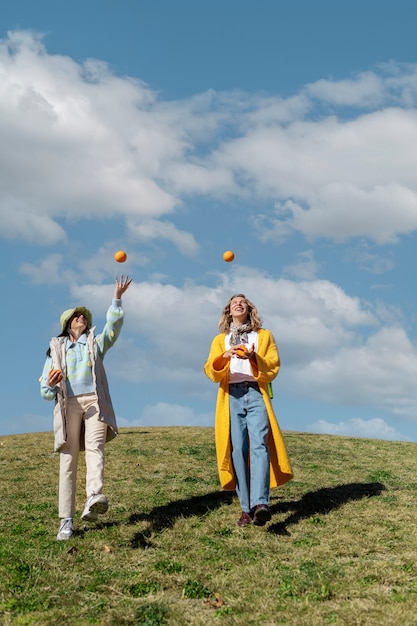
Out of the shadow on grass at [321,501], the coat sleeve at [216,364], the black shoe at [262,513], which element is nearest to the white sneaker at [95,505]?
the black shoe at [262,513]

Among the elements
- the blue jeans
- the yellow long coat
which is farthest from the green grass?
the yellow long coat

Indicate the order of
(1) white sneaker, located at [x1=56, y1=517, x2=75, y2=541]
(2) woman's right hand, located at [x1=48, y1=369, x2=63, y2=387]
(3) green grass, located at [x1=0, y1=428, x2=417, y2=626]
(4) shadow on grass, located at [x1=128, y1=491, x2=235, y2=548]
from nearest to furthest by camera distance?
(3) green grass, located at [x1=0, y1=428, x2=417, y2=626] < (2) woman's right hand, located at [x1=48, y1=369, x2=63, y2=387] < (1) white sneaker, located at [x1=56, y1=517, x2=75, y2=541] < (4) shadow on grass, located at [x1=128, y1=491, x2=235, y2=548]

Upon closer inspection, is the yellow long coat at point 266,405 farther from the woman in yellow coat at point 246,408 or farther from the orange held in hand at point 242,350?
the orange held in hand at point 242,350

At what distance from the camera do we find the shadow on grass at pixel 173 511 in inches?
397

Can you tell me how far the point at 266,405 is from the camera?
412 inches

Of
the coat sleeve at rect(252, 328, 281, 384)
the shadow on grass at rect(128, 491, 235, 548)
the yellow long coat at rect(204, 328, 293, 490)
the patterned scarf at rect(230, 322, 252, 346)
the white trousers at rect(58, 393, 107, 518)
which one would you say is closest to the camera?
the white trousers at rect(58, 393, 107, 518)

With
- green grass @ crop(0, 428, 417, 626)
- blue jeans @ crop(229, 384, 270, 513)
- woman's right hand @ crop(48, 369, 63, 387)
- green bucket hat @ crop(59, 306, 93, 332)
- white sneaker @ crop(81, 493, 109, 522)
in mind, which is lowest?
green grass @ crop(0, 428, 417, 626)

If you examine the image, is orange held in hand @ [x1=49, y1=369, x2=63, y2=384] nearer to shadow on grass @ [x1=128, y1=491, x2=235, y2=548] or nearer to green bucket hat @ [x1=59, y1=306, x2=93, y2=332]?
green bucket hat @ [x1=59, y1=306, x2=93, y2=332]

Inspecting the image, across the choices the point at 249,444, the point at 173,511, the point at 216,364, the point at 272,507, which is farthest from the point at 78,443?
the point at 272,507

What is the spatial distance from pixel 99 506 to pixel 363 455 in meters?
12.1

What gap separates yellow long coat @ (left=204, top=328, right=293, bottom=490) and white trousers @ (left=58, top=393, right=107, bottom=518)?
188 centimetres

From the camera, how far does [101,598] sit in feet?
24.5

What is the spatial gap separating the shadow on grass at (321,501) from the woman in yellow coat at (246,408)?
2.12 feet

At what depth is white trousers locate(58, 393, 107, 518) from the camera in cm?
979
